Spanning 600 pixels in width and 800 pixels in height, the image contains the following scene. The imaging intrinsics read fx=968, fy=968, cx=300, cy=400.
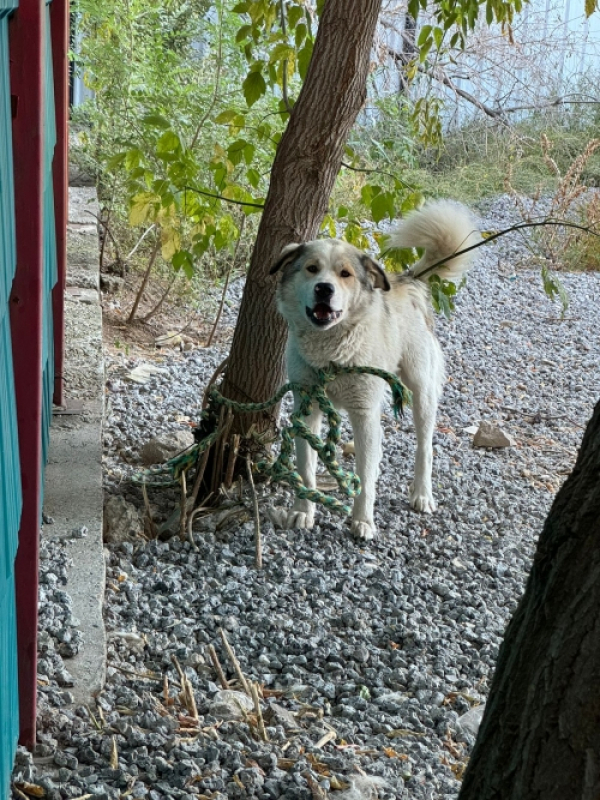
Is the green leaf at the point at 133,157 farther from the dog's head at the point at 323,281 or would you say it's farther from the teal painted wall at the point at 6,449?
the teal painted wall at the point at 6,449

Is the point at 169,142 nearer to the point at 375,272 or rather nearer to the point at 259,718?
the point at 375,272

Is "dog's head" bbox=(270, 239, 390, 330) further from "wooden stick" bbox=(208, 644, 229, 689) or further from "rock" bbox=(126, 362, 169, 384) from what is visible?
"rock" bbox=(126, 362, 169, 384)

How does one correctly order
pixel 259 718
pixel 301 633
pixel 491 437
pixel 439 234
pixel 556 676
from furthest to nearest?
pixel 491 437
pixel 439 234
pixel 301 633
pixel 259 718
pixel 556 676

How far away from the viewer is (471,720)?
2.55m

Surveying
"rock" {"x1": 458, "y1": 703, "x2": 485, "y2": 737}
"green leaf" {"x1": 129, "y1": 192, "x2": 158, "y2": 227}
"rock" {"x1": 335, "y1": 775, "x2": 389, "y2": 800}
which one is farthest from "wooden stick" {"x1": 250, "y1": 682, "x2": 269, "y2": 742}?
"green leaf" {"x1": 129, "y1": 192, "x2": 158, "y2": 227}

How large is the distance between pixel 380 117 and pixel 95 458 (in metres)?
7.85

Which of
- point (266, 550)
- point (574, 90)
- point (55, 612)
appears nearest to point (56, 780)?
point (55, 612)

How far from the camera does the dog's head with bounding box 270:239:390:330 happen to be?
11.7 ft

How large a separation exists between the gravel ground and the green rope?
150mm

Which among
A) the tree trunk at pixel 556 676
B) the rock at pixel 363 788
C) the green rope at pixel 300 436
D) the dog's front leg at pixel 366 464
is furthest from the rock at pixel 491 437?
the tree trunk at pixel 556 676

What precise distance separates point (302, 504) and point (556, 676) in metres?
2.80

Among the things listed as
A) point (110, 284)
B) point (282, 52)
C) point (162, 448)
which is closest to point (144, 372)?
point (162, 448)

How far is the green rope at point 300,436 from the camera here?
3.56 m

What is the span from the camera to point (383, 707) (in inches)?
103
